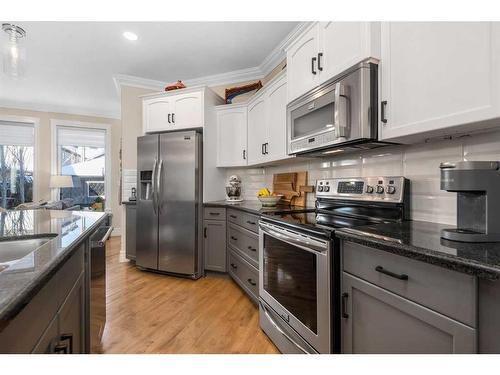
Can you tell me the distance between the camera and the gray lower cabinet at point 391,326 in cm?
78

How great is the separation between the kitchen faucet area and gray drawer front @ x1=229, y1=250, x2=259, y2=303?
27 mm

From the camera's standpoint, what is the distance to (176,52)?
3062 millimetres

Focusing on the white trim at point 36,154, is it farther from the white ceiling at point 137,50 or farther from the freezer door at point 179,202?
the freezer door at point 179,202

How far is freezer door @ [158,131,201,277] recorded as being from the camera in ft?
9.70

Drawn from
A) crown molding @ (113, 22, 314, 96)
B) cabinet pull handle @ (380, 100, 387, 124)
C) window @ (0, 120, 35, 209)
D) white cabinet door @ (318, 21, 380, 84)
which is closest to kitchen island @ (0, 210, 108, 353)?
cabinet pull handle @ (380, 100, 387, 124)

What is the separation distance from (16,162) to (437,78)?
6.81 metres

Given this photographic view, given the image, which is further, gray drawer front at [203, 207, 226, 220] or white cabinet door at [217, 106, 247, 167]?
white cabinet door at [217, 106, 247, 167]

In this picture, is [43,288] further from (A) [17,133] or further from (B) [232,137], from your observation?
(A) [17,133]

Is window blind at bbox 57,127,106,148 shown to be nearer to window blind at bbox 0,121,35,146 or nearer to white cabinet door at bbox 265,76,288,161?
window blind at bbox 0,121,35,146
